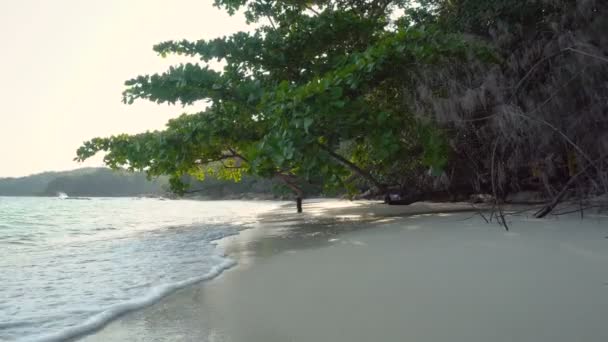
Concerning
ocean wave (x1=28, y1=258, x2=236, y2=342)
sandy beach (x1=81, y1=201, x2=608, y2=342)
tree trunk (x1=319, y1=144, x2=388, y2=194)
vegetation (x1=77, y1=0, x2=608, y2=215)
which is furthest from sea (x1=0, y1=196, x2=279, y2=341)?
tree trunk (x1=319, y1=144, x2=388, y2=194)

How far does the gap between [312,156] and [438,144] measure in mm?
2349

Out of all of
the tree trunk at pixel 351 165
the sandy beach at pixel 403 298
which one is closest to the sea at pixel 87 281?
the sandy beach at pixel 403 298

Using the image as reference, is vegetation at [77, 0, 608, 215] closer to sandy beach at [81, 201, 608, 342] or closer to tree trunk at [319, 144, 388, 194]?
tree trunk at [319, 144, 388, 194]

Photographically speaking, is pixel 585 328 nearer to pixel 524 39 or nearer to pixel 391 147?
pixel 391 147

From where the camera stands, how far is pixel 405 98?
301 inches

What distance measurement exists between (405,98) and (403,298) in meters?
5.72

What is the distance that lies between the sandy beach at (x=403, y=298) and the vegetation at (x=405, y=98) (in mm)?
1741

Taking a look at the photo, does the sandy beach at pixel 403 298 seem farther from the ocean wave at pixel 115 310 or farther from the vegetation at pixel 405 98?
the vegetation at pixel 405 98

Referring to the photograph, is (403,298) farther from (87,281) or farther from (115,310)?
(87,281)

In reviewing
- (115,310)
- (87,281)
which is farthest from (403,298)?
(87,281)

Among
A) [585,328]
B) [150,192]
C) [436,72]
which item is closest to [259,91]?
[436,72]

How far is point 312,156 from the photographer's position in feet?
20.5

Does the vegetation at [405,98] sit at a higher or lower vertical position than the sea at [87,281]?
higher

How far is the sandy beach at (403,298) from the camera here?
1.93 meters
